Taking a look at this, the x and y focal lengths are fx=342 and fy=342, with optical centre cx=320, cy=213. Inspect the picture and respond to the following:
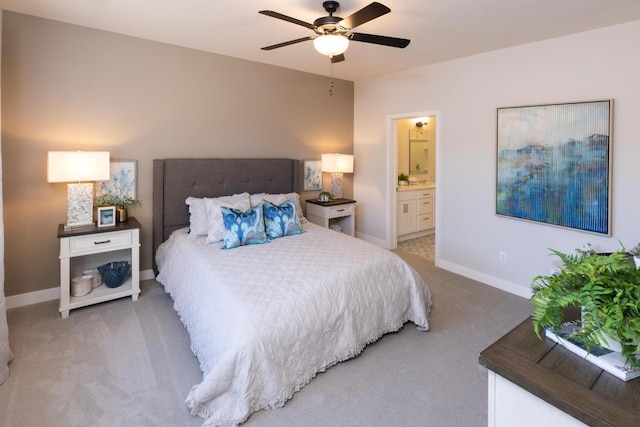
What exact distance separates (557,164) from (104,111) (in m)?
4.43

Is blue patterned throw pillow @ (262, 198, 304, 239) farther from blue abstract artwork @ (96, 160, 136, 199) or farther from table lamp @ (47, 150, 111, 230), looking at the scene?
table lamp @ (47, 150, 111, 230)

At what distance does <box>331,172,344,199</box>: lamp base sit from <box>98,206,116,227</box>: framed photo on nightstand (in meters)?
2.87

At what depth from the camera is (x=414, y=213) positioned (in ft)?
19.1

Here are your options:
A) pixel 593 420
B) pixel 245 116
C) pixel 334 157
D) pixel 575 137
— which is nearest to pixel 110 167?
pixel 245 116

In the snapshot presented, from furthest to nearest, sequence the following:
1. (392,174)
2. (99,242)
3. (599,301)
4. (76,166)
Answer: (392,174) → (99,242) → (76,166) → (599,301)

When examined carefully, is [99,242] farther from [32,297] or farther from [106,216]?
[32,297]

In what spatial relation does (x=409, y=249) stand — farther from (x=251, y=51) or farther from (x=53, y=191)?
(x=53, y=191)

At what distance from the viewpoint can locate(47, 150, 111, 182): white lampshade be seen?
290 centimetres

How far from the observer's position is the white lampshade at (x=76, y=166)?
2898 mm

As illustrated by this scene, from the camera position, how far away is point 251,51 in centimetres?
386

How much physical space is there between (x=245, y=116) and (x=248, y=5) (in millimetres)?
1729

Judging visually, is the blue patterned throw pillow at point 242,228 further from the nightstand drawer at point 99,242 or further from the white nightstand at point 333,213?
the white nightstand at point 333,213

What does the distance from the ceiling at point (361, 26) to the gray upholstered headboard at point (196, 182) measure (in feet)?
4.19

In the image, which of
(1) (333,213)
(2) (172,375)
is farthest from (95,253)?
(1) (333,213)
